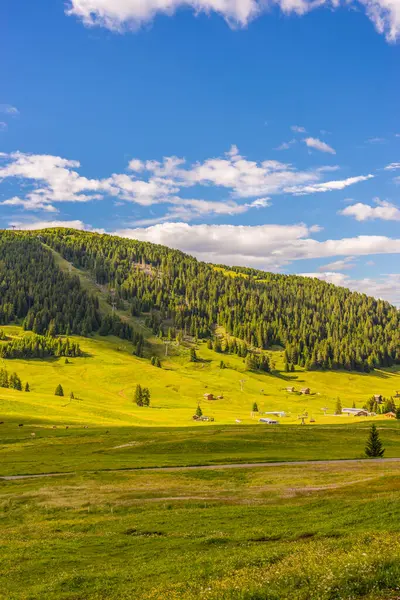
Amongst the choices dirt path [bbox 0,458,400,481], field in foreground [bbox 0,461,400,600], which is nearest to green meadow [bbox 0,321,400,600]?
field in foreground [bbox 0,461,400,600]

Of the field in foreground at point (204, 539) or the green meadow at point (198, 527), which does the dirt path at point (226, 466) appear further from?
the field in foreground at point (204, 539)

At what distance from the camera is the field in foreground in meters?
17.7

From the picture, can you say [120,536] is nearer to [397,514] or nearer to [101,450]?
[397,514]

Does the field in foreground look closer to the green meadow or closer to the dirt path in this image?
the green meadow

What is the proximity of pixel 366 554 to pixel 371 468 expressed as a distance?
150 feet

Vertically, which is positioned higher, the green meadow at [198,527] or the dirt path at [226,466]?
the green meadow at [198,527]

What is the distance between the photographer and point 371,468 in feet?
197

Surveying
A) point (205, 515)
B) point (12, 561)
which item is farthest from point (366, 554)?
point (12, 561)

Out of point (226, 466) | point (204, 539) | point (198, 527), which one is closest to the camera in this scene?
point (204, 539)

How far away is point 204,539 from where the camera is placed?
28.5 m

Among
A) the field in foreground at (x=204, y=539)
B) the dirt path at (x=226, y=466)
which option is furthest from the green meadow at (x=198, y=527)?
the dirt path at (x=226, y=466)

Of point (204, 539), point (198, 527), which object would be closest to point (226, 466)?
point (198, 527)

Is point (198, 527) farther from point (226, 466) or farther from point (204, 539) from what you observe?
point (226, 466)

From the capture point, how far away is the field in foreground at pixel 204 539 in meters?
17.7
